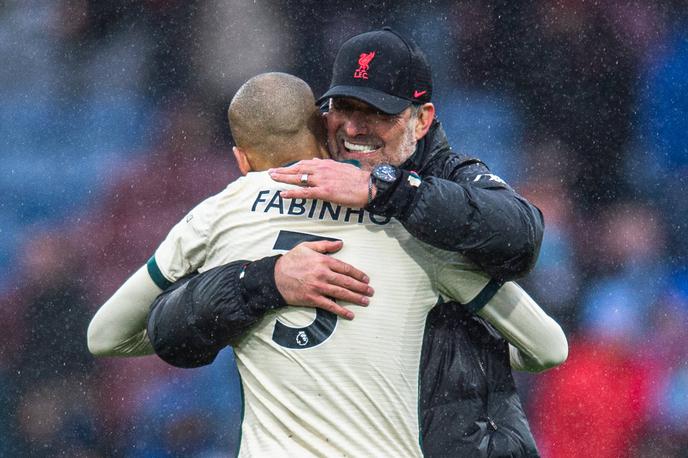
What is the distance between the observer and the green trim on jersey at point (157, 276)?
2.76 metres

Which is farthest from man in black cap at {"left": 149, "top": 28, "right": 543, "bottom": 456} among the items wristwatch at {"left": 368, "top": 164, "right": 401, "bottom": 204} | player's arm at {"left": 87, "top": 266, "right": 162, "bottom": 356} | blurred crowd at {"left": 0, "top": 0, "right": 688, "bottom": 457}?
blurred crowd at {"left": 0, "top": 0, "right": 688, "bottom": 457}

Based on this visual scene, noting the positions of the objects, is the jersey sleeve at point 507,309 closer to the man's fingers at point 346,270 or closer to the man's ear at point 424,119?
the man's fingers at point 346,270

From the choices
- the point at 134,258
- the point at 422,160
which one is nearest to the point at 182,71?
the point at 134,258

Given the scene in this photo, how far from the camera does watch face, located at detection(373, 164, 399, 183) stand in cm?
244

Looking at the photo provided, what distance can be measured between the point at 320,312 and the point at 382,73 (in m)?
0.65

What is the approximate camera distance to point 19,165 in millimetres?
6102

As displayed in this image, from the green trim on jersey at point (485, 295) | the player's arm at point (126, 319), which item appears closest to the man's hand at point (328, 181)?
the green trim on jersey at point (485, 295)

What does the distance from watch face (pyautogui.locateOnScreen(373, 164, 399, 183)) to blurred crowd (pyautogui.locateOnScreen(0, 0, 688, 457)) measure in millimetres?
3403

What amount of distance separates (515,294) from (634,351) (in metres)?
3.31

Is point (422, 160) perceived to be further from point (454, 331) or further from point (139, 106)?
point (139, 106)

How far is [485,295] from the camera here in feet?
8.64

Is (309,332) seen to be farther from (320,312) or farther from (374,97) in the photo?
(374,97)

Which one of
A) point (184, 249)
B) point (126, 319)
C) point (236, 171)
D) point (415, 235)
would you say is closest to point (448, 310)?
point (415, 235)

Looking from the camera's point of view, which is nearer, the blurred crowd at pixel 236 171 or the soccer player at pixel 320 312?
the soccer player at pixel 320 312
